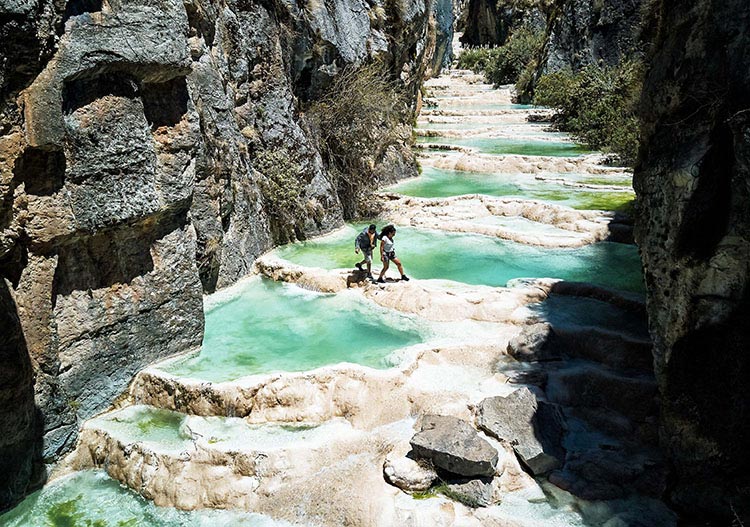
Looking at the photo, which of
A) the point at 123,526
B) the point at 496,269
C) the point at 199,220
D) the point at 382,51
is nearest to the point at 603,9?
the point at 382,51

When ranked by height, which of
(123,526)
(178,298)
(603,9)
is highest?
(603,9)

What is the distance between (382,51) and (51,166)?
43.6 ft

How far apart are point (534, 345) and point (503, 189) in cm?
1122

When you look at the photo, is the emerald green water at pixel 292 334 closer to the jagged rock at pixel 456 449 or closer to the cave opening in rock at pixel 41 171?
the jagged rock at pixel 456 449

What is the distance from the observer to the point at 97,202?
7.33 meters

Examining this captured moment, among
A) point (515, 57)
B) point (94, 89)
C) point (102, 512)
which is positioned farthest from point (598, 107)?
point (102, 512)

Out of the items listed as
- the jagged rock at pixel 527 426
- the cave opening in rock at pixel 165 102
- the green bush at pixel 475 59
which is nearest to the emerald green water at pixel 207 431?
the jagged rock at pixel 527 426

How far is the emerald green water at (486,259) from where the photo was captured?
1110 cm

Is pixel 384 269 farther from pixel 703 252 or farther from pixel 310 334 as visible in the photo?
pixel 703 252

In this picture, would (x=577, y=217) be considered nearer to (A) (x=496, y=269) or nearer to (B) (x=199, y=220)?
(A) (x=496, y=269)

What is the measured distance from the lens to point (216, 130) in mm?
10984

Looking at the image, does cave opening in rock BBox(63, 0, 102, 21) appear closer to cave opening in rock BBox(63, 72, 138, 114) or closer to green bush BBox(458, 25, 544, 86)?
cave opening in rock BBox(63, 72, 138, 114)

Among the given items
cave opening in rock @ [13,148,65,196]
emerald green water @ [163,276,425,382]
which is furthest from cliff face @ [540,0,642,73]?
cave opening in rock @ [13,148,65,196]

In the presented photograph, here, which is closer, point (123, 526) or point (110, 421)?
point (123, 526)
